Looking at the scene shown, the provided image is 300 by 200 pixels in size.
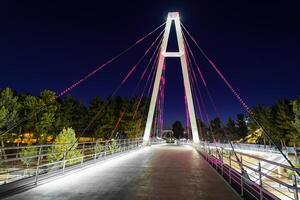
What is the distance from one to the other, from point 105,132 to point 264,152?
2963cm

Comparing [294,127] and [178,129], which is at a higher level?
[178,129]

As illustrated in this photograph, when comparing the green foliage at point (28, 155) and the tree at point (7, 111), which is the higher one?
the tree at point (7, 111)

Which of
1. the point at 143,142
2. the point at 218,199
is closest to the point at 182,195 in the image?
the point at 218,199

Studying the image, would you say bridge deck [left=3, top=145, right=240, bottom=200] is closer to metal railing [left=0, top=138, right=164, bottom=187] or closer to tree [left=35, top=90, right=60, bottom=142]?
metal railing [left=0, top=138, right=164, bottom=187]

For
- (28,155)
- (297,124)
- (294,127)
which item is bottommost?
(28,155)

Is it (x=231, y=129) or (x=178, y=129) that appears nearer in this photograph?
(x=231, y=129)

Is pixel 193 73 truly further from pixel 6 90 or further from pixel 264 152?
pixel 6 90

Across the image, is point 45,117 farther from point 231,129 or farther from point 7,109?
point 231,129

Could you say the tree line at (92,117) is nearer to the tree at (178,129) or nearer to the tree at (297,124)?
the tree at (297,124)

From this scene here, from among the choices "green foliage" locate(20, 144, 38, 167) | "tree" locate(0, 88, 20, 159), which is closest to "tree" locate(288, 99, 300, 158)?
"green foliage" locate(20, 144, 38, 167)

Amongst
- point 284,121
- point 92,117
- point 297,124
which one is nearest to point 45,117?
point 92,117

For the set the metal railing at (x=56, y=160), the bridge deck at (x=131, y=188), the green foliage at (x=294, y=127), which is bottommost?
the bridge deck at (x=131, y=188)

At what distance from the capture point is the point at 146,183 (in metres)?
7.89

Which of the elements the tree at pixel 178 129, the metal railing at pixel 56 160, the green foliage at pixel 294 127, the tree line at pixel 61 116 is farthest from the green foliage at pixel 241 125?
the metal railing at pixel 56 160
